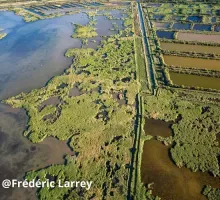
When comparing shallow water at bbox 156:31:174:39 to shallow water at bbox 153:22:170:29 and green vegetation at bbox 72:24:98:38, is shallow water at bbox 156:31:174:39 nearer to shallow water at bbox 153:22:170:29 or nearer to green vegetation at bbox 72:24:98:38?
shallow water at bbox 153:22:170:29

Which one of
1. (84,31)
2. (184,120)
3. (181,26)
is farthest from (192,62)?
(84,31)

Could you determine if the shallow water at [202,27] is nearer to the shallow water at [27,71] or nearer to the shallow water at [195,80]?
the shallow water at [27,71]

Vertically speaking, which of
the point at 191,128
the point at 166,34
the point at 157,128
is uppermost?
the point at 166,34

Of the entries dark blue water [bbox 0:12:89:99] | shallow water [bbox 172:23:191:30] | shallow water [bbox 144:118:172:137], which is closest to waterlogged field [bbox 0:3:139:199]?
dark blue water [bbox 0:12:89:99]

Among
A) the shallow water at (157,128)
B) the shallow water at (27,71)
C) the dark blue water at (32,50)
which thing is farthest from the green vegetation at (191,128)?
the dark blue water at (32,50)

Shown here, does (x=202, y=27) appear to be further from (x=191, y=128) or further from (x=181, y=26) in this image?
(x=191, y=128)

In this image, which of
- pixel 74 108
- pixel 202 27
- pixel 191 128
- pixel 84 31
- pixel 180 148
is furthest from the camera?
pixel 84 31
